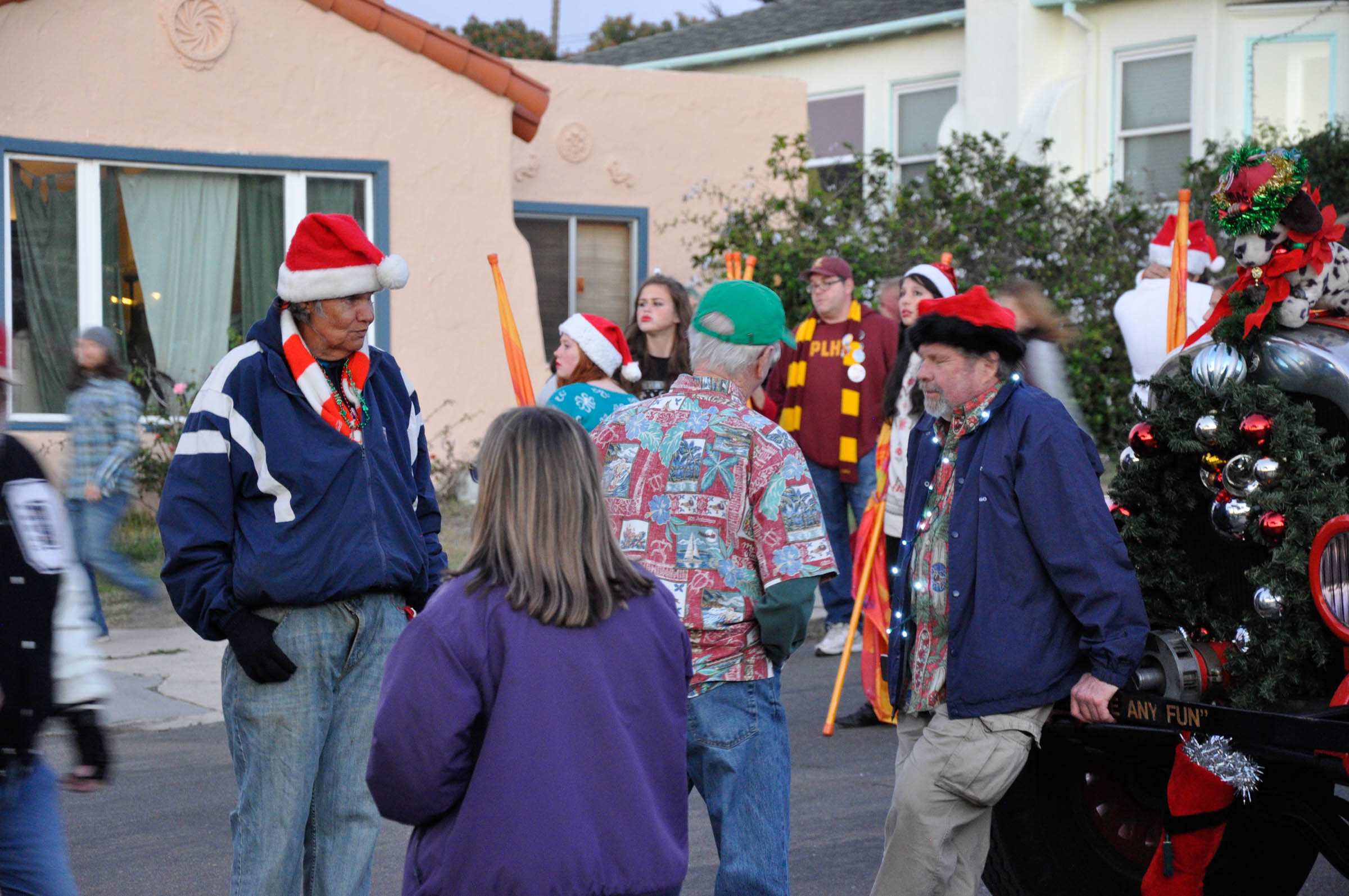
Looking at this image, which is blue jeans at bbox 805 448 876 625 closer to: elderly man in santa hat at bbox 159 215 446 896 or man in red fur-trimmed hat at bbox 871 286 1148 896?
man in red fur-trimmed hat at bbox 871 286 1148 896

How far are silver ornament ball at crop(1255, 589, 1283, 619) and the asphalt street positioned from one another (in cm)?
174

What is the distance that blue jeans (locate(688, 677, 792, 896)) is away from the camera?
13.1ft

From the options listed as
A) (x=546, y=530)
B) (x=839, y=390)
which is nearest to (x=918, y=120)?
(x=839, y=390)

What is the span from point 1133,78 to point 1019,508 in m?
15.0

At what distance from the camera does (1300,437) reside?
403 centimetres

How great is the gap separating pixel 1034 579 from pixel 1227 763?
648 millimetres

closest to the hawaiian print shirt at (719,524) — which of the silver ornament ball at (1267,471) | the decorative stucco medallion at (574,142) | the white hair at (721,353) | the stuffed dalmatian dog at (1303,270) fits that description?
the white hair at (721,353)

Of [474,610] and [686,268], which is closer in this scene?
[474,610]

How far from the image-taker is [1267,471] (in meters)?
4.05

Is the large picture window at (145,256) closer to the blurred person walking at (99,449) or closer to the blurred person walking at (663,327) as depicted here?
the blurred person walking at (99,449)

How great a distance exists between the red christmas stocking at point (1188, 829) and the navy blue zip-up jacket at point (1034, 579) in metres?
0.37

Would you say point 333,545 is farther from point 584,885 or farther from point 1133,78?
point 1133,78

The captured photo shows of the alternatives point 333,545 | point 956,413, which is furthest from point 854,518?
point 333,545

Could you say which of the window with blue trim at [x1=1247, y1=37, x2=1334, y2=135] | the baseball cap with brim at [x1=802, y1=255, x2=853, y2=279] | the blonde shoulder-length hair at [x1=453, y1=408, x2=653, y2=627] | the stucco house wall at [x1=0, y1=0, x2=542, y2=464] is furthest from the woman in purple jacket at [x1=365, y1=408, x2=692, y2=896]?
the window with blue trim at [x1=1247, y1=37, x2=1334, y2=135]
